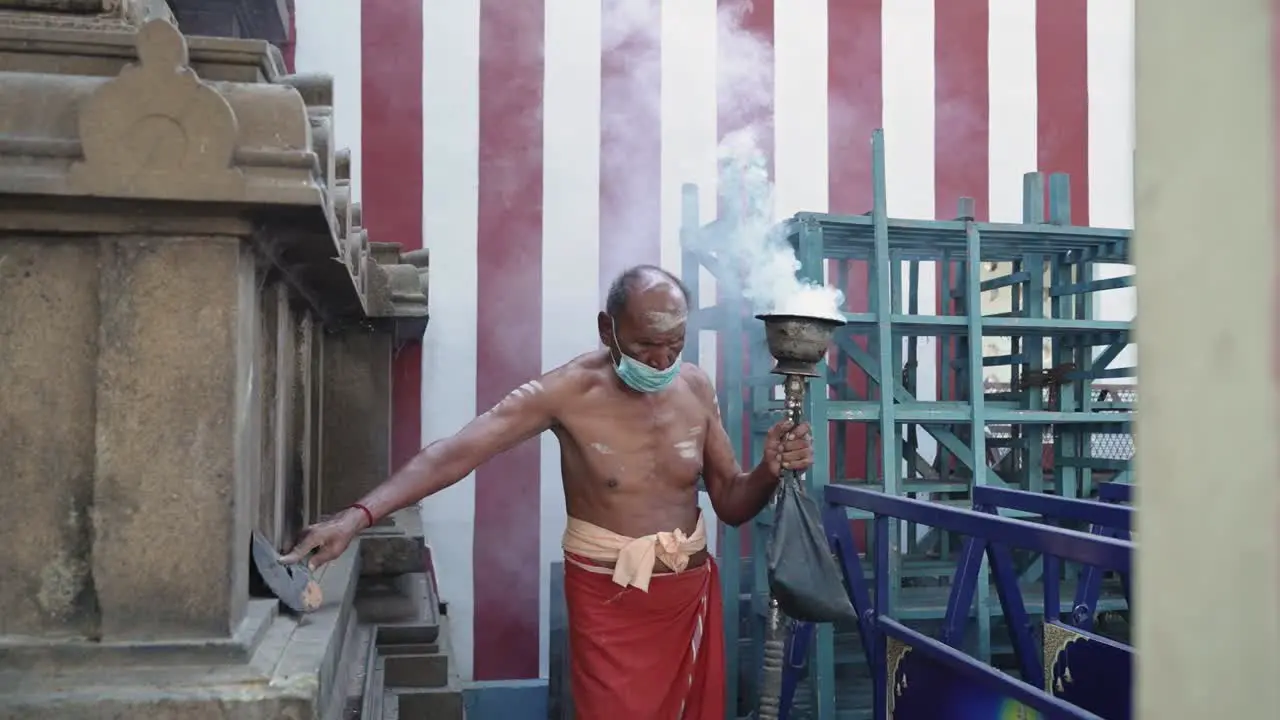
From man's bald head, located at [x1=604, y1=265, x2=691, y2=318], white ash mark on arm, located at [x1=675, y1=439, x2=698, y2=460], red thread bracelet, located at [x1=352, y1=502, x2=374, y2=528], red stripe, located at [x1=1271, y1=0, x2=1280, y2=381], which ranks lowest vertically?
red thread bracelet, located at [x1=352, y1=502, x2=374, y2=528]

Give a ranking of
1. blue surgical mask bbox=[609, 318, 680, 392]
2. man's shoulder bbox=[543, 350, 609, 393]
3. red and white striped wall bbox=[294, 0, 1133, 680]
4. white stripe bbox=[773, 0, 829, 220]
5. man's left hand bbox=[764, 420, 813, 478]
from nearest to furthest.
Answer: man's left hand bbox=[764, 420, 813, 478] → blue surgical mask bbox=[609, 318, 680, 392] → man's shoulder bbox=[543, 350, 609, 393] → red and white striped wall bbox=[294, 0, 1133, 680] → white stripe bbox=[773, 0, 829, 220]

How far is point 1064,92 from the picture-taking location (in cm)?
610

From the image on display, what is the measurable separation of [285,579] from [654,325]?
135 cm

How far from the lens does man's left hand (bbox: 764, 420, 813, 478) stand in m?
2.94

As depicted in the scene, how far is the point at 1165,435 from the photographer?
0.58 m

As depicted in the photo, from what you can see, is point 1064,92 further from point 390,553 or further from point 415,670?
point 415,670

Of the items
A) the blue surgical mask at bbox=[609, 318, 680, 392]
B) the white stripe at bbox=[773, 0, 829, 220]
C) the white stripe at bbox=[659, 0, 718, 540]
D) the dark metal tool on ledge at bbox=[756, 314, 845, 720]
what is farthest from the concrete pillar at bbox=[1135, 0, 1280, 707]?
the white stripe at bbox=[773, 0, 829, 220]

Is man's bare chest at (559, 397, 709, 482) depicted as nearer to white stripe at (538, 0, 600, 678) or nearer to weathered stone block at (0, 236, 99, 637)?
weathered stone block at (0, 236, 99, 637)

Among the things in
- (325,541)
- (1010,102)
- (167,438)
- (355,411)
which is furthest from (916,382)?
(167,438)

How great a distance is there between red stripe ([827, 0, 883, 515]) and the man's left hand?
9.67 feet

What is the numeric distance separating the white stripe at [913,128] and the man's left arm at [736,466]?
9.31 feet

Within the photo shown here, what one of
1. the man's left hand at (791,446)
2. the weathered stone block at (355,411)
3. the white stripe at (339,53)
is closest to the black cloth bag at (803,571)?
the man's left hand at (791,446)

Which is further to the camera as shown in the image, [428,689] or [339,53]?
[339,53]

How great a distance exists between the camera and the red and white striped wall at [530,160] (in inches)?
209
